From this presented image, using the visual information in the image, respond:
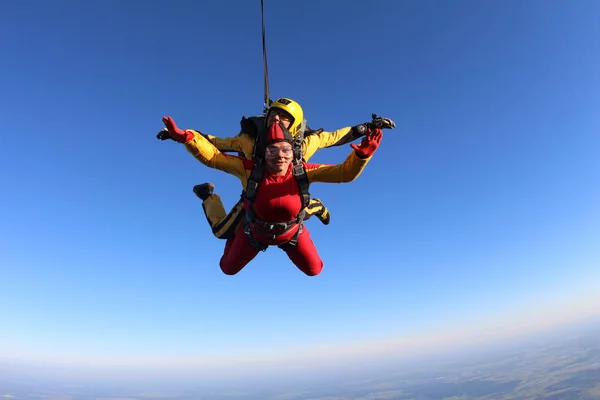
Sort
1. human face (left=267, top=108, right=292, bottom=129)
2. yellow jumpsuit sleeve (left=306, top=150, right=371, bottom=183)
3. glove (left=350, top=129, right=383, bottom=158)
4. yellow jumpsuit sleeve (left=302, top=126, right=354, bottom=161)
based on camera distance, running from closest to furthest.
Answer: glove (left=350, top=129, right=383, bottom=158) < yellow jumpsuit sleeve (left=306, top=150, right=371, bottom=183) < human face (left=267, top=108, right=292, bottom=129) < yellow jumpsuit sleeve (left=302, top=126, right=354, bottom=161)

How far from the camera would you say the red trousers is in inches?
209

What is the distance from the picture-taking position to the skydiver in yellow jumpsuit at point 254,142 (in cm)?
452

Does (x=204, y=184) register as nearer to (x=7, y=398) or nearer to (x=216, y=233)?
(x=216, y=233)

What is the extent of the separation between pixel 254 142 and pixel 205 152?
0.80m

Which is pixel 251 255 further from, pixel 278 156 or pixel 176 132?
pixel 176 132

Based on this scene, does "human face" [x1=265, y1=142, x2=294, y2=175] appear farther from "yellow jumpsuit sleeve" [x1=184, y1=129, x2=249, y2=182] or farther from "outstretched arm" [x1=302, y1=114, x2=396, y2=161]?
"outstretched arm" [x1=302, y1=114, x2=396, y2=161]

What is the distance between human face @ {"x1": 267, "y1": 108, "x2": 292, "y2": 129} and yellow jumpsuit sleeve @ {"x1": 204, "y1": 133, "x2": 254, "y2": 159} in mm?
413

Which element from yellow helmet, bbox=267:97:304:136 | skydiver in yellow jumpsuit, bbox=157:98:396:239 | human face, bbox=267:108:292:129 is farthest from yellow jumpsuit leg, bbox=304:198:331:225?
human face, bbox=267:108:292:129

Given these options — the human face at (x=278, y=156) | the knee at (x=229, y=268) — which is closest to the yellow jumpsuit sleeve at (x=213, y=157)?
the human face at (x=278, y=156)

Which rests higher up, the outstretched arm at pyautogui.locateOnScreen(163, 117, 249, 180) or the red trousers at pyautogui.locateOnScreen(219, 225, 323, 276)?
the outstretched arm at pyautogui.locateOnScreen(163, 117, 249, 180)

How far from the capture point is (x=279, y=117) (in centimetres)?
446

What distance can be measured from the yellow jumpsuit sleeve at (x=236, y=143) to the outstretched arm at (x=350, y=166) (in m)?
0.86

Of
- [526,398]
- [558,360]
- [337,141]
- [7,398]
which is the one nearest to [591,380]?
[526,398]

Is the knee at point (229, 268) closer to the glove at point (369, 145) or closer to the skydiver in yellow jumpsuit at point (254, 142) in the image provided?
the skydiver in yellow jumpsuit at point (254, 142)
